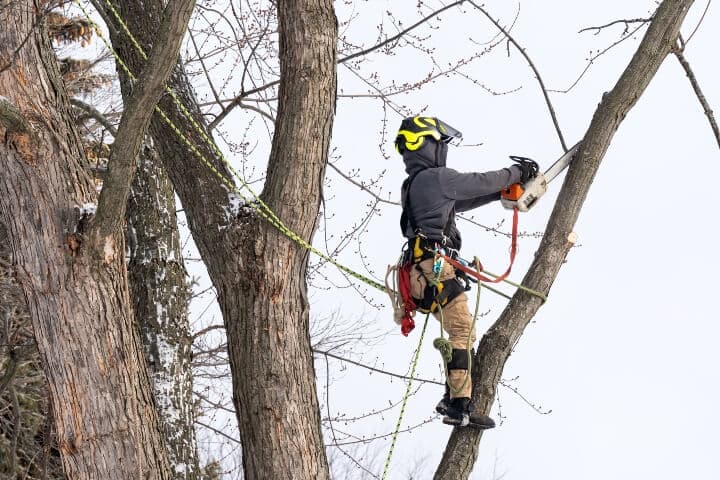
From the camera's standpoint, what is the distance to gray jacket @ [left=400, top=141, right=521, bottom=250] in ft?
14.4

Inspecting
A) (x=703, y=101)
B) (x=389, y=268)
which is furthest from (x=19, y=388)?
(x=703, y=101)

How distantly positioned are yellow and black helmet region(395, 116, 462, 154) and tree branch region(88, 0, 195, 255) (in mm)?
1610

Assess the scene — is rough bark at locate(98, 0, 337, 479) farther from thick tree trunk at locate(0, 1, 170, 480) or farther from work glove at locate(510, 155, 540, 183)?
work glove at locate(510, 155, 540, 183)

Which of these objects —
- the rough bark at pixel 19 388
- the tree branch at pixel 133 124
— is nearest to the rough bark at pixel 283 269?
the tree branch at pixel 133 124

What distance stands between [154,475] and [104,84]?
24.2 ft

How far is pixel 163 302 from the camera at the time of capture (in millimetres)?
5527

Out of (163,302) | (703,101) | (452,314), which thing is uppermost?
(703,101)

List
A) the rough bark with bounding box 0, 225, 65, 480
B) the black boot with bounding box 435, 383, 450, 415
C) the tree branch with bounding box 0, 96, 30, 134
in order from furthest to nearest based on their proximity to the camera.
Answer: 1. the rough bark with bounding box 0, 225, 65, 480
2. the black boot with bounding box 435, 383, 450, 415
3. the tree branch with bounding box 0, 96, 30, 134

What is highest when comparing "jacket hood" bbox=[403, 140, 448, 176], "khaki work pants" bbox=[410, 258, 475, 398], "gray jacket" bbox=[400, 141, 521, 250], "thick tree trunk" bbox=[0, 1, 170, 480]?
Result: "jacket hood" bbox=[403, 140, 448, 176]

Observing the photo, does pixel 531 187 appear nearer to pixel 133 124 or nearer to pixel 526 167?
pixel 526 167

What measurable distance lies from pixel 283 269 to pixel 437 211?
3.41 ft

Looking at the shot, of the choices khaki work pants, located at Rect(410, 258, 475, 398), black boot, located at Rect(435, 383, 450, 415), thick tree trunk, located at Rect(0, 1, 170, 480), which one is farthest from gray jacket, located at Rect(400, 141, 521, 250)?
thick tree trunk, located at Rect(0, 1, 170, 480)

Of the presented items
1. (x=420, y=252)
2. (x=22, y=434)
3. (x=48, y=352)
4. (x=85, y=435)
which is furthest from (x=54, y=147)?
(x=22, y=434)

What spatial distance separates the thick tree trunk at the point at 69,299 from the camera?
3.36m
